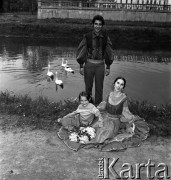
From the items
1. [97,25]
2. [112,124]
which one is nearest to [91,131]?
[112,124]

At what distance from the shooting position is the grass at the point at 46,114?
238 inches

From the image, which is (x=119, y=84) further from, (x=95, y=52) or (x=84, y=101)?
(x=95, y=52)

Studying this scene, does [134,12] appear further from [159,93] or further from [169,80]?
[159,93]

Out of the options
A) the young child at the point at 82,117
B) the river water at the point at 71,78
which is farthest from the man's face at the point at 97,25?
the river water at the point at 71,78

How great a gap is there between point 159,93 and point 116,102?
22.3 feet

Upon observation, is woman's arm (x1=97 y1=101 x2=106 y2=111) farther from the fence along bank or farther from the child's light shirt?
the fence along bank

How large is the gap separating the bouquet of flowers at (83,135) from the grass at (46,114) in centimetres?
78

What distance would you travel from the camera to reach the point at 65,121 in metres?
5.88

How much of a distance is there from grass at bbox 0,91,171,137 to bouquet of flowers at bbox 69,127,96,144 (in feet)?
2.55

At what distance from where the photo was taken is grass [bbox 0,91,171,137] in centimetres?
605

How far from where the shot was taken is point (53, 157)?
4.81 metres

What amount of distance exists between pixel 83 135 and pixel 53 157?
34.0 inches

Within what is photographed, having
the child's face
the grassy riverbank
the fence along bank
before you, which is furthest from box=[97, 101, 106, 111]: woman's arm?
the fence along bank

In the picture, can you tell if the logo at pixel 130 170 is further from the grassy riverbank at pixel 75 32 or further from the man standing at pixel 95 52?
the grassy riverbank at pixel 75 32
